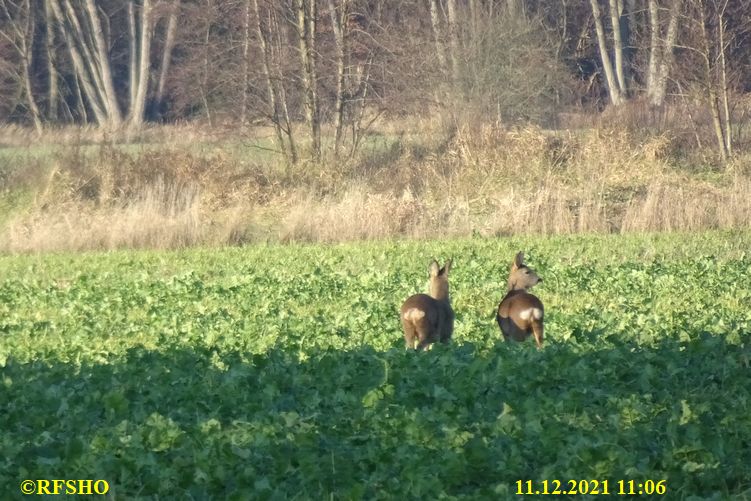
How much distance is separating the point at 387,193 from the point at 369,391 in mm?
16968

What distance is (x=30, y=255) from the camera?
2131cm

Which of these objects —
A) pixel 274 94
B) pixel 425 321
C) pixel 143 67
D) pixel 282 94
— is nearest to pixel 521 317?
pixel 425 321

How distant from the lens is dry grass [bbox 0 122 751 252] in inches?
874

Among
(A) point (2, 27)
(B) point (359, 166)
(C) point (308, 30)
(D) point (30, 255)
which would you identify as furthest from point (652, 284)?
(A) point (2, 27)

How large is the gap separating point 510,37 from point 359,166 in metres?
10.5

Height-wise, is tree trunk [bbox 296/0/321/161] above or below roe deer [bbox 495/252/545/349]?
above

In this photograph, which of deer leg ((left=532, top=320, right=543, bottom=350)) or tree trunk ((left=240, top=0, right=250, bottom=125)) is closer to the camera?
deer leg ((left=532, top=320, right=543, bottom=350))

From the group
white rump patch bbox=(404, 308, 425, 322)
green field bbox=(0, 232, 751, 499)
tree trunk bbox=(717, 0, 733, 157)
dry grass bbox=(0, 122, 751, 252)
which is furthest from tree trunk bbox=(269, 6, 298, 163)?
white rump patch bbox=(404, 308, 425, 322)

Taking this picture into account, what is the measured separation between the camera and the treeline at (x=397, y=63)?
30.7 m

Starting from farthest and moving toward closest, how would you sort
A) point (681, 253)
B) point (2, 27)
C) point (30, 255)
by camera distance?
point (2, 27), point (30, 255), point (681, 253)

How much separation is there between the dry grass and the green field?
22.2ft

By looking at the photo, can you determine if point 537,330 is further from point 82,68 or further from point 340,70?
point 82,68

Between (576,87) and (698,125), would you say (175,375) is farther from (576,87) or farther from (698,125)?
(576,87)

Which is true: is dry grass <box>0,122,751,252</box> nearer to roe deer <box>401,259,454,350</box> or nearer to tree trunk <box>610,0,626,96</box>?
roe deer <box>401,259,454,350</box>
